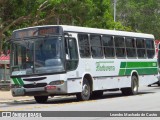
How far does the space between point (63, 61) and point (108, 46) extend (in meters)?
4.09

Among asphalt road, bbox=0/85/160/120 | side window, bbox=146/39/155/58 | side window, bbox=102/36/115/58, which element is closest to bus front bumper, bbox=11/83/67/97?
asphalt road, bbox=0/85/160/120

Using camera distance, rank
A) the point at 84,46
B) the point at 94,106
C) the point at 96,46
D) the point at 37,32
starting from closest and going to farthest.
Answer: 1. the point at 94,106
2. the point at 37,32
3. the point at 84,46
4. the point at 96,46

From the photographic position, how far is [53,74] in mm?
19578

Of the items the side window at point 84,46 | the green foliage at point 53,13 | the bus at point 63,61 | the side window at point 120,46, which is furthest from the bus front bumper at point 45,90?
the green foliage at point 53,13

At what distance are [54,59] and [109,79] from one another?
4270 millimetres

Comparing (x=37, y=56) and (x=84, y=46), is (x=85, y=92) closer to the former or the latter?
(x=84, y=46)

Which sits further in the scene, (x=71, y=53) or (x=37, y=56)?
(x=71, y=53)

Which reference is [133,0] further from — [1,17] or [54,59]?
[54,59]

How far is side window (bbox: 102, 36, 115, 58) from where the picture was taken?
22.8 meters

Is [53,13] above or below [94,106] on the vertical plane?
above

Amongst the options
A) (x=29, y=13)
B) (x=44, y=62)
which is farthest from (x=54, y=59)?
(x=29, y=13)

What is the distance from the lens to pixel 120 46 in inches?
950

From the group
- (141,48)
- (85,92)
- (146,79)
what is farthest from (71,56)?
(146,79)

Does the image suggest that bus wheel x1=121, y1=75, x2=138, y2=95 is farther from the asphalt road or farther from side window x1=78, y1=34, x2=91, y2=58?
side window x1=78, y1=34, x2=91, y2=58
